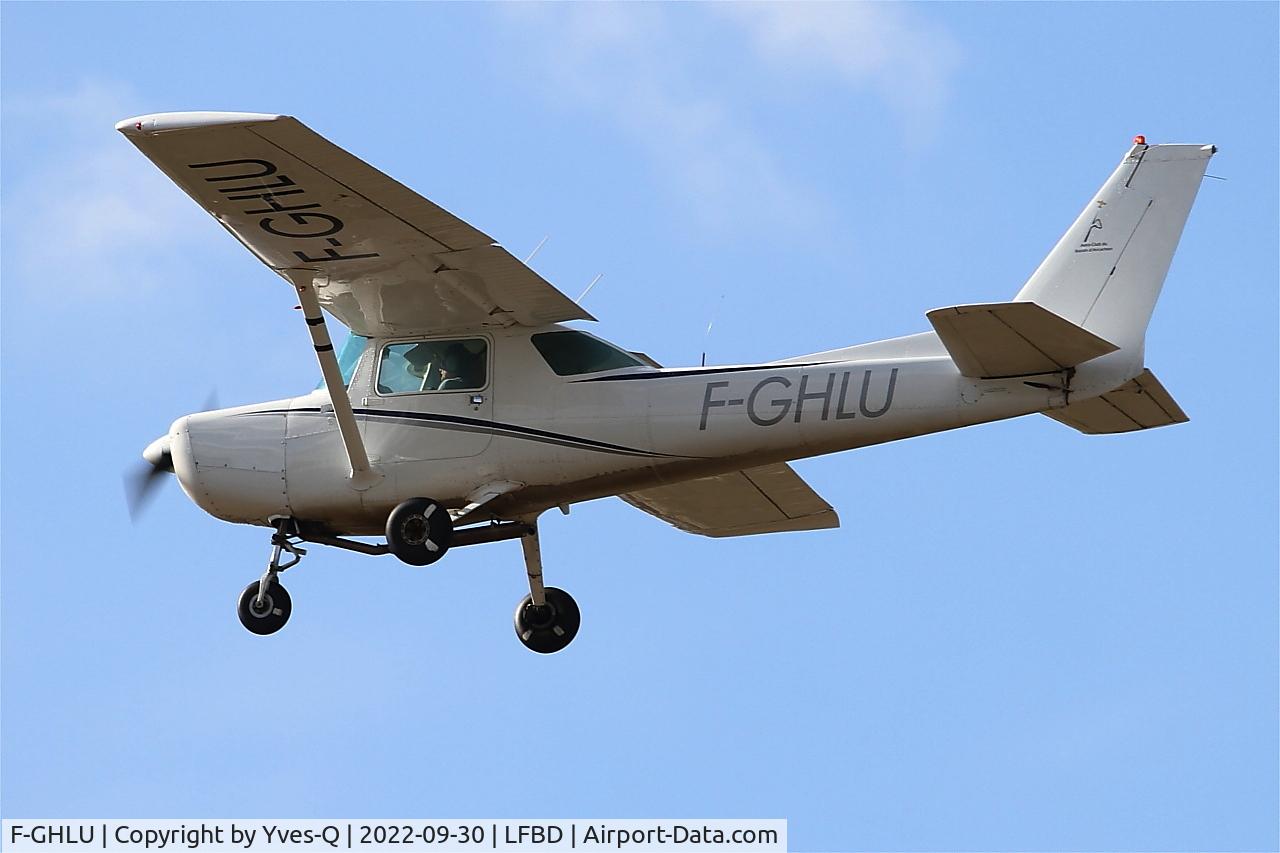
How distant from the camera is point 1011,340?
15875 mm

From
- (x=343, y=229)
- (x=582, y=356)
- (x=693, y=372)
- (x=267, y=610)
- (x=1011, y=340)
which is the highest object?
(x=343, y=229)

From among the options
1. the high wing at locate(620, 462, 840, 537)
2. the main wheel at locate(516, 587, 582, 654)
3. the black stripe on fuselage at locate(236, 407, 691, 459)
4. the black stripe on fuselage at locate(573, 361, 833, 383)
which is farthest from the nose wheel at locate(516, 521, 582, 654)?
the black stripe on fuselage at locate(573, 361, 833, 383)

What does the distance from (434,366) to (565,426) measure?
1.20 m

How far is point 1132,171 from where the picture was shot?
16703 mm

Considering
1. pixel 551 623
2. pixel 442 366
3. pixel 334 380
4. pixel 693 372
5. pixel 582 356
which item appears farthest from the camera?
pixel 551 623

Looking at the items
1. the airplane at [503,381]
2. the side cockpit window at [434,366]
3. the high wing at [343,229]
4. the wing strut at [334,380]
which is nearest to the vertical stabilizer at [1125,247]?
the airplane at [503,381]

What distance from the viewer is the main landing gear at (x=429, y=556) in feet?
56.7

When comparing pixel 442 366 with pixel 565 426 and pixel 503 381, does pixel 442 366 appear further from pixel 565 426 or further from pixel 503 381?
pixel 565 426

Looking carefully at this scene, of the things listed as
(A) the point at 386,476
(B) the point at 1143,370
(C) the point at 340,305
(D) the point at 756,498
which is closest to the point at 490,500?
(A) the point at 386,476

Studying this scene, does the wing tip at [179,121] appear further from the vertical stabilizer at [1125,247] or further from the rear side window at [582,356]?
the vertical stabilizer at [1125,247]

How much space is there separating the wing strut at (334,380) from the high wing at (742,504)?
Answer: 8.87ft

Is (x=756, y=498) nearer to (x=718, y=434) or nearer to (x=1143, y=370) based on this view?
(x=718, y=434)

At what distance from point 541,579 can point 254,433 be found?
8.35 ft

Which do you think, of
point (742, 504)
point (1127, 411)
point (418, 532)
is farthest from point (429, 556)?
point (1127, 411)
